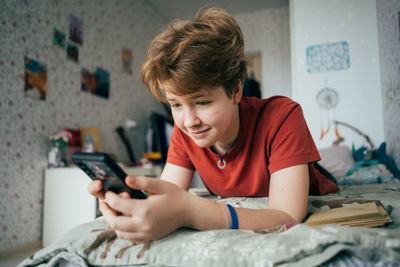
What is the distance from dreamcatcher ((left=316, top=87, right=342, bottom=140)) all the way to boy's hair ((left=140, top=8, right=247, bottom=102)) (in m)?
1.99

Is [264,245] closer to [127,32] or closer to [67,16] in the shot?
[67,16]

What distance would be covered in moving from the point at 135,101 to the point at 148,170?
47.4 inches

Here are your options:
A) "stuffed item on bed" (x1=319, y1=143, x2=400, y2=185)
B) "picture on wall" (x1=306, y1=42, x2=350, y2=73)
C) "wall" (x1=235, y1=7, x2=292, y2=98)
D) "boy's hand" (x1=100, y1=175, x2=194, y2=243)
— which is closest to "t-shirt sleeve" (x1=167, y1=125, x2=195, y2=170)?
"boy's hand" (x1=100, y1=175, x2=194, y2=243)

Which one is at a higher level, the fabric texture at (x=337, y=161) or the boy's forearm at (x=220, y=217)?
the fabric texture at (x=337, y=161)

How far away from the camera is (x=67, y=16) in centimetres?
239

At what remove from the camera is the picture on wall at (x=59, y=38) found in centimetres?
224

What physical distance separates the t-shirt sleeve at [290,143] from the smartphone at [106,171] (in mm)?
390

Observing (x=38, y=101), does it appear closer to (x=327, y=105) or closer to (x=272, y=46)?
(x=327, y=105)

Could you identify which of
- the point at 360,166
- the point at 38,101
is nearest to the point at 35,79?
the point at 38,101

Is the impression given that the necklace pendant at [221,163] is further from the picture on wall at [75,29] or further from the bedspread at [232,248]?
the picture on wall at [75,29]

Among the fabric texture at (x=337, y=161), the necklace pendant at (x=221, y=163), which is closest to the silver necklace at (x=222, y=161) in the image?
the necklace pendant at (x=221, y=163)

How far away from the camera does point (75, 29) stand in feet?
8.20

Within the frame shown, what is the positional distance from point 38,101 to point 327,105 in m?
2.38

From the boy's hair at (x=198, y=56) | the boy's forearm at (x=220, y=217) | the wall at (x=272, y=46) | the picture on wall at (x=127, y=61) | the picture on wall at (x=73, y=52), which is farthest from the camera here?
the wall at (x=272, y=46)
